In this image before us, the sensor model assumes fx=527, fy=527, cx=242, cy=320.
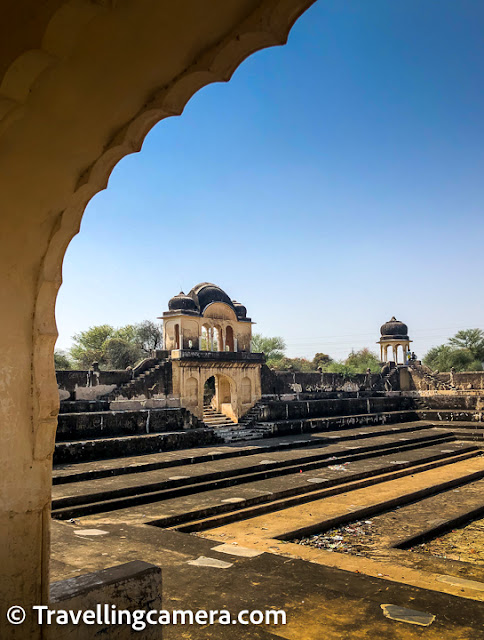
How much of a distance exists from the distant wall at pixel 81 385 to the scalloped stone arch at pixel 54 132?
1244 centimetres

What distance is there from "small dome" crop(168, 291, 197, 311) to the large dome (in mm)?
442

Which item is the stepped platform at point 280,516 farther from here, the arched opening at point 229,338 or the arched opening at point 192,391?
the arched opening at point 229,338

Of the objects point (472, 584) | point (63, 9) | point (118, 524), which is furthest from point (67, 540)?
point (63, 9)

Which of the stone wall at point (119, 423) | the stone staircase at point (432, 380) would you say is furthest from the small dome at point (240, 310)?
the stone staircase at point (432, 380)

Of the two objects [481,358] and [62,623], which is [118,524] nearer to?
[62,623]

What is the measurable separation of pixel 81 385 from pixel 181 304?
4289mm

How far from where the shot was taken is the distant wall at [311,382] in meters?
20.3

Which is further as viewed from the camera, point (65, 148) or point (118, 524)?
point (118, 524)

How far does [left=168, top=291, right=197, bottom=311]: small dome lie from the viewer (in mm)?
17516

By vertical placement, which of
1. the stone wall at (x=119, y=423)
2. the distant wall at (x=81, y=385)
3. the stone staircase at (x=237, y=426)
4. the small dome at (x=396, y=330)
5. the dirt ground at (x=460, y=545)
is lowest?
the dirt ground at (x=460, y=545)

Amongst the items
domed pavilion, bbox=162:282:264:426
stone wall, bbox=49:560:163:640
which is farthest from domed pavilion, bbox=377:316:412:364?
stone wall, bbox=49:560:163:640

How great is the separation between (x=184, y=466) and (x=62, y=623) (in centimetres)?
803

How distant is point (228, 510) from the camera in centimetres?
754

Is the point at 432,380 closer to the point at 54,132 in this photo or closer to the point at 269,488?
the point at 269,488
